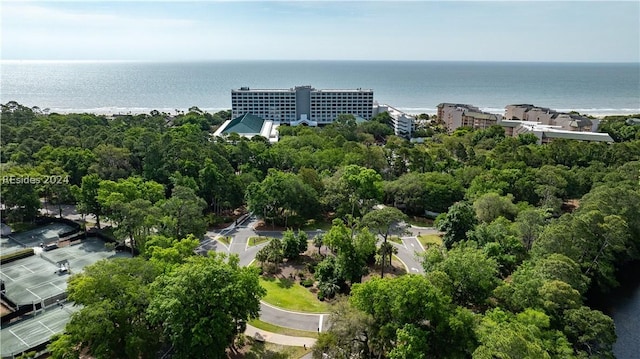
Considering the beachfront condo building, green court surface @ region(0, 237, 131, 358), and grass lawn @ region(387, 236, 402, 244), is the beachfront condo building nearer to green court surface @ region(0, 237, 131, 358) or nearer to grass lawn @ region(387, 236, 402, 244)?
grass lawn @ region(387, 236, 402, 244)

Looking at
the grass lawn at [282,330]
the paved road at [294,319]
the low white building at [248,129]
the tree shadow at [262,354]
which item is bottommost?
the tree shadow at [262,354]

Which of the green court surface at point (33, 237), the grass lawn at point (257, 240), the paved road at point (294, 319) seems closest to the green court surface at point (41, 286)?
the green court surface at point (33, 237)

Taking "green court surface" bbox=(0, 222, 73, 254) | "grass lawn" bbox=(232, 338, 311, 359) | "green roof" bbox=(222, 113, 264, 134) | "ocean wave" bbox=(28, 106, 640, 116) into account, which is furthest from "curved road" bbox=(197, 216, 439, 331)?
"ocean wave" bbox=(28, 106, 640, 116)

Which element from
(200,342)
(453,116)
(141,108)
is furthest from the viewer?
(141,108)

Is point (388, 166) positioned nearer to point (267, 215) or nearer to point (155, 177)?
point (267, 215)

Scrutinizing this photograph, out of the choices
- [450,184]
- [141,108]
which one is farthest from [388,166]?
[141,108]

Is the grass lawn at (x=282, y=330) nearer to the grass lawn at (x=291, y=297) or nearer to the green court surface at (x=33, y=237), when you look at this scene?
the grass lawn at (x=291, y=297)
